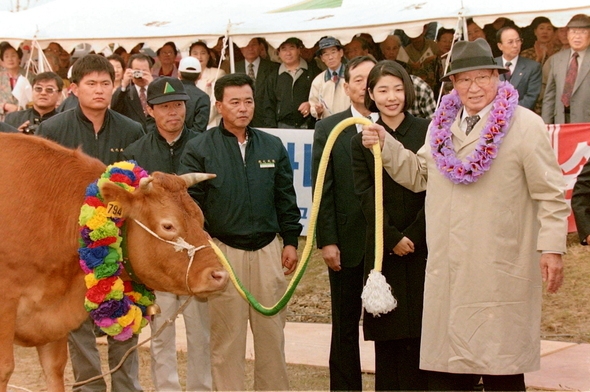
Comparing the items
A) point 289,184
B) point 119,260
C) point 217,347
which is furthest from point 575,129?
point 119,260

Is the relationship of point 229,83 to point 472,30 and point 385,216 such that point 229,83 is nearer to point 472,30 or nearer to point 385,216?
point 385,216

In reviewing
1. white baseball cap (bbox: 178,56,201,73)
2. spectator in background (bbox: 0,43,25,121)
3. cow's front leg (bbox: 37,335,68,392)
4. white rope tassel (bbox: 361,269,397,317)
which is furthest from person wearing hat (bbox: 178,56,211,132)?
spectator in background (bbox: 0,43,25,121)

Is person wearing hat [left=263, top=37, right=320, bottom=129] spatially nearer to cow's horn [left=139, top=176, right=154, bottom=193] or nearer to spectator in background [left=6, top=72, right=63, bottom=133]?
spectator in background [left=6, top=72, right=63, bottom=133]

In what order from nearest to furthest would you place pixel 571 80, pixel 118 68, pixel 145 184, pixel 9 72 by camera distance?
pixel 145 184
pixel 571 80
pixel 118 68
pixel 9 72

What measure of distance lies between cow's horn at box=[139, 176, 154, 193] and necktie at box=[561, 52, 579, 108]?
302 inches

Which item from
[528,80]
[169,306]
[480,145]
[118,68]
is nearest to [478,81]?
[480,145]

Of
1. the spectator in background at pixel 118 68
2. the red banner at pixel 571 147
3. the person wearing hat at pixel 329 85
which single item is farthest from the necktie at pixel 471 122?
the spectator in background at pixel 118 68

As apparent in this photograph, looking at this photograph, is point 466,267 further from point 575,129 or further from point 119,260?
point 575,129

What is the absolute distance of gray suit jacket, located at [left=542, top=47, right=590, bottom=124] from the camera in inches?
469

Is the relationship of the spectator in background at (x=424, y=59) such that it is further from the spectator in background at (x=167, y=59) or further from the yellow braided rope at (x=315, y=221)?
the yellow braided rope at (x=315, y=221)

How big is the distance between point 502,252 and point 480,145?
611 mm

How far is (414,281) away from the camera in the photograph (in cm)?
622

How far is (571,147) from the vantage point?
36.6 feet

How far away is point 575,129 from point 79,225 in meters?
7.10
